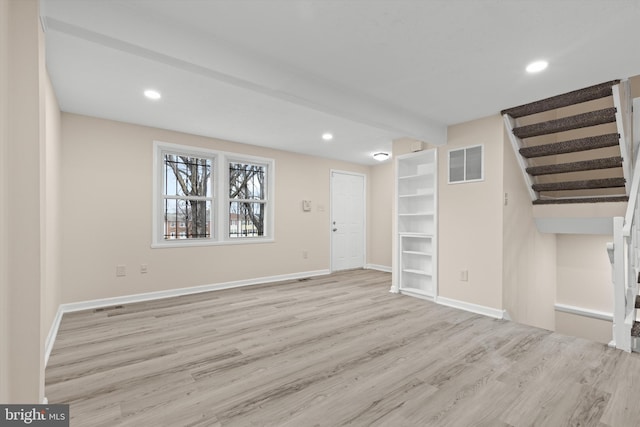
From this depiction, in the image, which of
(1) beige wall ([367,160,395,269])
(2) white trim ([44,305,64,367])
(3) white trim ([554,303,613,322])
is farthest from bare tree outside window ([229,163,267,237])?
(3) white trim ([554,303,613,322])

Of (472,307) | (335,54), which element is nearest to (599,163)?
(472,307)

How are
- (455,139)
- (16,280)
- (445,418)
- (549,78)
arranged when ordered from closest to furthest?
(16,280), (445,418), (549,78), (455,139)

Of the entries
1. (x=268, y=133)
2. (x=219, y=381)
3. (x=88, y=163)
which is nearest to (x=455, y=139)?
(x=268, y=133)

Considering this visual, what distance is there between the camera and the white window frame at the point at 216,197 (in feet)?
14.3

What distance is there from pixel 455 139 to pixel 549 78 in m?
1.42

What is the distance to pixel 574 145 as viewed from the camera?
3.31 metres

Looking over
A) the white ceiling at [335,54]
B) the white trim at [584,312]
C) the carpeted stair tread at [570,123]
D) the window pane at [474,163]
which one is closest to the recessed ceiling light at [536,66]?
the white ceiling at [335,54]

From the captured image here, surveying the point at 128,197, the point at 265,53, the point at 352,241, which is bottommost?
the point at 352,241

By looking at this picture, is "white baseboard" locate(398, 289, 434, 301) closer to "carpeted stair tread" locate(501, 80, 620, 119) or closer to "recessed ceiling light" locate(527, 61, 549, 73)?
"carpeted stair tread" locate(501, 80, 620, 119)

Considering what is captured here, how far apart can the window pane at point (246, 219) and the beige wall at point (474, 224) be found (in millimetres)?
3067

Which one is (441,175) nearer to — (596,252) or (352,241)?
(596,252)

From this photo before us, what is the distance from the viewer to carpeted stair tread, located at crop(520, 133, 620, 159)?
3075mm

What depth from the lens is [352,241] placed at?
6910 millimetres

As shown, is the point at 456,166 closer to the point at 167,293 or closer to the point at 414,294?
the point at 414,294
